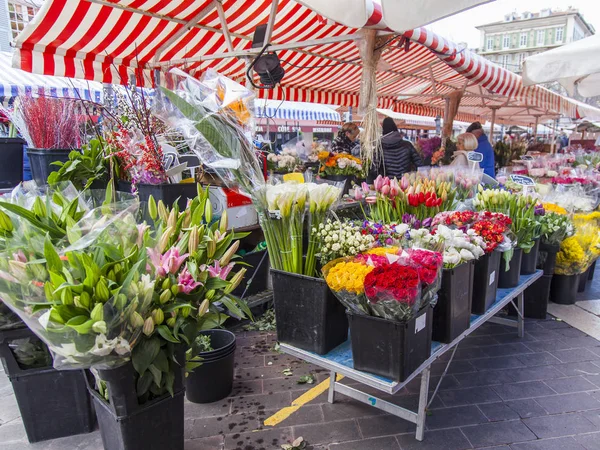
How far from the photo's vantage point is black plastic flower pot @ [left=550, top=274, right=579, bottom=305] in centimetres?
430

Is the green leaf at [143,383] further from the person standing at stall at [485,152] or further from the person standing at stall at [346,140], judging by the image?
the person standing at stall at [485,152]

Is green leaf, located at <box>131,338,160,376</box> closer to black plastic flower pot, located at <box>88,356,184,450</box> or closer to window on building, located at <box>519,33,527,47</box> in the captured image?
black plastic flower pot, located at <box>88,356,184,450</box>

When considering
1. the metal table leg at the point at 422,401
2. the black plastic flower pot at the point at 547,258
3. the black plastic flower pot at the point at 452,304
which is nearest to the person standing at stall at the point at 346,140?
the black plastic flower pot at the point at 547,258

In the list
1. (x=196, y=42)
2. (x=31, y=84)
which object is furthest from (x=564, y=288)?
(x=31, y=84)

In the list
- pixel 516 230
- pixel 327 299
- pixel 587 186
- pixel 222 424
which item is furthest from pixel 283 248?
pixel 587 186

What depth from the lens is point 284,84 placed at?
7379mm

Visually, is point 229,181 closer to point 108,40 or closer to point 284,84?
point 108,40

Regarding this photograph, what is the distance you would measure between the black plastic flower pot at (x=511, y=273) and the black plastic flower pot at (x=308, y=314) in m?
1.50

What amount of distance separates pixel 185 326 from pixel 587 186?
610 centimetres

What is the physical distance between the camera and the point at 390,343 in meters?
1.98

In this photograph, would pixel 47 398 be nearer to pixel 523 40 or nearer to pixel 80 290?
pixel 80 290

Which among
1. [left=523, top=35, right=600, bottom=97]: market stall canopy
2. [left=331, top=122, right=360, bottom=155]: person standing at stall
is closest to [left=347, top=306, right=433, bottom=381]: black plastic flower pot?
[left=523, top=35, right=600, bottom=97]: market stall canopy

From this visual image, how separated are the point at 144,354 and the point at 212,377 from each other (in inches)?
46.8

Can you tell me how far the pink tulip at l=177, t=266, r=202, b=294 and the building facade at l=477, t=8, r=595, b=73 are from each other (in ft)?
260
